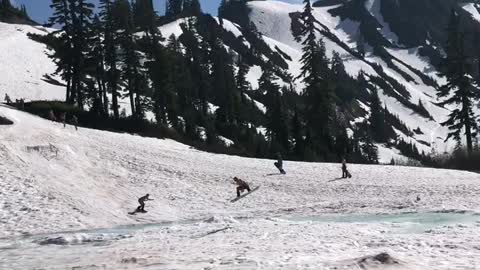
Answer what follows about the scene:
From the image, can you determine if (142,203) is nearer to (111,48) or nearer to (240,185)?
(240,185)

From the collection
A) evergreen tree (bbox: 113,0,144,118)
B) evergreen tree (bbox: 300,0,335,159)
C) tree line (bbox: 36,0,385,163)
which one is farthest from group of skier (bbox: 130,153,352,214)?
evergreen tree (bbox: 300,0,335,159)

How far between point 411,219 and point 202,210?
411 inches

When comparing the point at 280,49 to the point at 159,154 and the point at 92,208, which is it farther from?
the point at 92,208

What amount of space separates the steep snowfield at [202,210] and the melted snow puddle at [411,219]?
0.19ft

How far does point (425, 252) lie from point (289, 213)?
13.2 metres

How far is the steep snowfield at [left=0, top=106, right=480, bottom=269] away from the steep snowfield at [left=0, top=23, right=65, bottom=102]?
27.5m

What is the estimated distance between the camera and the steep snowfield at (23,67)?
6406cm

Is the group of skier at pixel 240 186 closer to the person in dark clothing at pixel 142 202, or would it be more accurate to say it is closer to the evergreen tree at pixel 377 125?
the person in dark clothing at pixel 142 202

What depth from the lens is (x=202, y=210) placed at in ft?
88.0

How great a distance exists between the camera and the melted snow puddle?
17.9m

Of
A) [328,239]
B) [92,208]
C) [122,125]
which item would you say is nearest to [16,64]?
[122,125]

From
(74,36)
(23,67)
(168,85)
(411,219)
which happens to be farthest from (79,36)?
(411,219)

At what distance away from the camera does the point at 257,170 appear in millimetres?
35625

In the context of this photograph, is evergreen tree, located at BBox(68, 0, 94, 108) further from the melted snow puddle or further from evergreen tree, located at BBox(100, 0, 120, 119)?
the melted snow puddle
